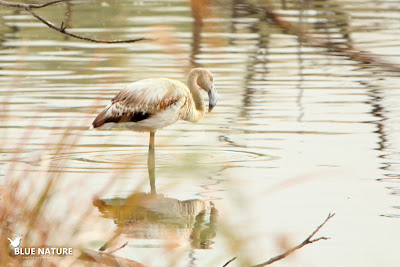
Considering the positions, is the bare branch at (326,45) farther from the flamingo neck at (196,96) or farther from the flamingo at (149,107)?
the flamingo neck at (196,96)

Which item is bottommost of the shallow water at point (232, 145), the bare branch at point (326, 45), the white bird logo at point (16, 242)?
the shallow water at point (232, 145)

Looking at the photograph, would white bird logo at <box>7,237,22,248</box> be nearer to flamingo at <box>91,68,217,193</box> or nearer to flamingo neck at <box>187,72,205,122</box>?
flamingo at <box>91,68,217,193</box>

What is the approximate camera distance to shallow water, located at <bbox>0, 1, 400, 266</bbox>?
9.30ft

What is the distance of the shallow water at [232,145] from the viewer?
2.84 meters

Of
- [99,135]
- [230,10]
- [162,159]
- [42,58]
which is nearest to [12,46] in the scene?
[42,58]

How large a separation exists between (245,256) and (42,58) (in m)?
14.1

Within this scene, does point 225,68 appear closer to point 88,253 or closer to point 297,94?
point 297,94

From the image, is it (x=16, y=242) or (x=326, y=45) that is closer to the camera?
(x=326, y=45)

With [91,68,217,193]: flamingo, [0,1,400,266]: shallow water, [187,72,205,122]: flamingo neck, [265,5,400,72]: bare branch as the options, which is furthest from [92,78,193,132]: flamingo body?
[265,5,400,72]: bare branch

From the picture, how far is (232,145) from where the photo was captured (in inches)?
378

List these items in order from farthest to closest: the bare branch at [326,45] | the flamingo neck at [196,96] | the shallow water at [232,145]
A: 1. the flamingo neck at [196,96]
2. the shallow water at [232,145]
3. the bare branch at [326,45]

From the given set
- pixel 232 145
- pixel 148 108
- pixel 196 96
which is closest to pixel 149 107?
pixel 148 108

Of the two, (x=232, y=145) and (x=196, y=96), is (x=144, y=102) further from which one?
(x=232, y=145)

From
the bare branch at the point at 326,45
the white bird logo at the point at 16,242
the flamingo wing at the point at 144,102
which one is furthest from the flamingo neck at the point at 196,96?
the bare branch at the point at 326,45
